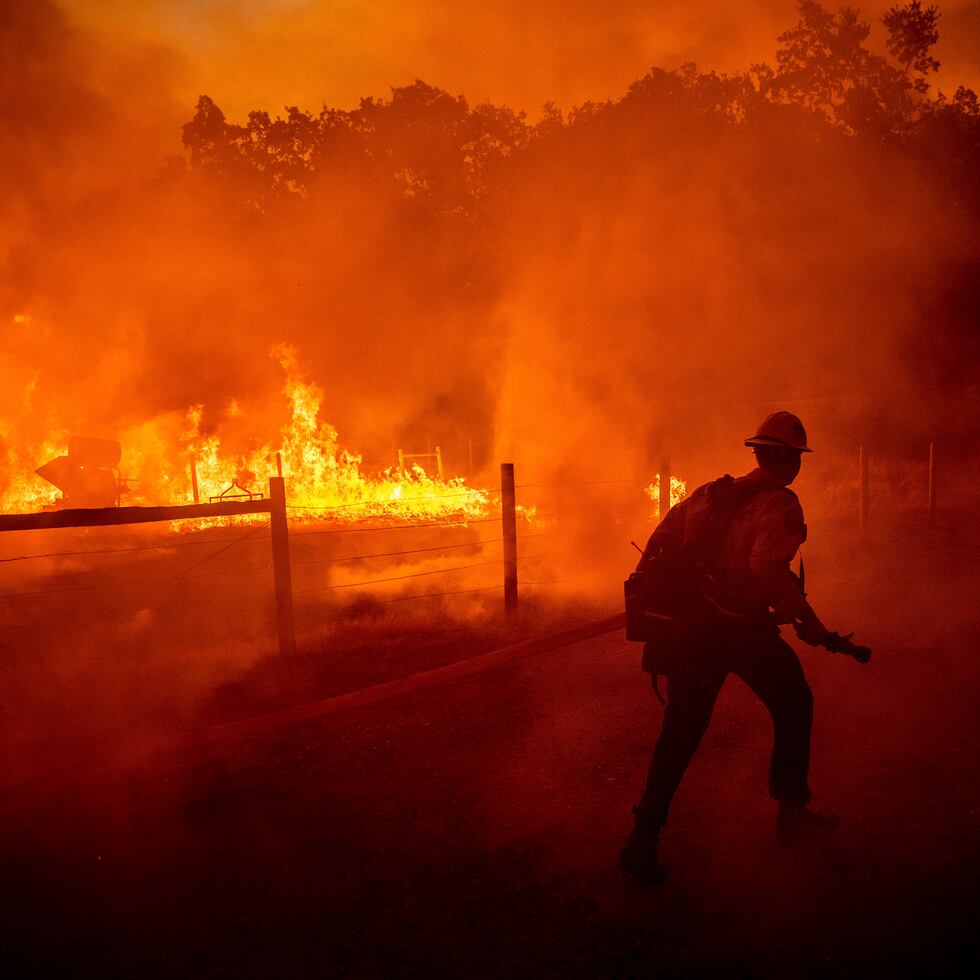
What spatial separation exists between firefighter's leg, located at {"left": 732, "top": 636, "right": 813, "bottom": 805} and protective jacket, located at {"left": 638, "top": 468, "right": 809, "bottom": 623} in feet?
0.48

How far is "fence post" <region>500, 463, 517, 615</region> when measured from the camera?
674 centimetres

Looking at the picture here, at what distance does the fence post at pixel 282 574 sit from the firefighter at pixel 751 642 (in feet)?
9.98

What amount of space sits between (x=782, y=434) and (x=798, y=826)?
148 centimetres

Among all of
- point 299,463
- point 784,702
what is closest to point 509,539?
point 784,702

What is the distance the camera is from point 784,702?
289cm

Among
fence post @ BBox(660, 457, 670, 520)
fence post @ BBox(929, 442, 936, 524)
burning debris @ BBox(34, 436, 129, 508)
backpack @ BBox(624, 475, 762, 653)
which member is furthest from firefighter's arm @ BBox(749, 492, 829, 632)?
burning debris @ BBox(34, 436, 129, 508)

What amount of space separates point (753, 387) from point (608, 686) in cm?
995

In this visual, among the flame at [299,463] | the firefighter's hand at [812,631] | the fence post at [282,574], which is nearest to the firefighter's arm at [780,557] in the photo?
the firefighter's hand at [812,631]

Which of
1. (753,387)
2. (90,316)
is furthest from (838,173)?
(90,316)

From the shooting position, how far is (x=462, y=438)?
1962cm

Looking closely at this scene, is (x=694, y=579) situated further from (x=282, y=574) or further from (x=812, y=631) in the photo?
(x=282, y=574)

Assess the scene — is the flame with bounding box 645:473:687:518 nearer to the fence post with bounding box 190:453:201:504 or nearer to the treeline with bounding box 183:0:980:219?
the treeline with bounding box 183:0:980:219

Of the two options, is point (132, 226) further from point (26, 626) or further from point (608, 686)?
point (608, 686)

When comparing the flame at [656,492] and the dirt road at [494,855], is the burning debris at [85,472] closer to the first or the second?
the flame at [656,492]
